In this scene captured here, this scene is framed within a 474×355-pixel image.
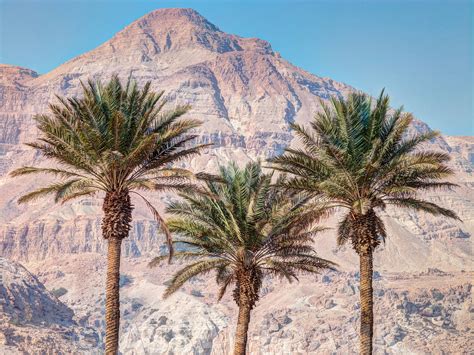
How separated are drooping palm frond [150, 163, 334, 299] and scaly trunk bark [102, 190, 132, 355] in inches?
103

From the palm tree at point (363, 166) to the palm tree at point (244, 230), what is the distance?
4.69 feet

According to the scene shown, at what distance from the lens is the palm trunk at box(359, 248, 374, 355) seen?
25.2 metres

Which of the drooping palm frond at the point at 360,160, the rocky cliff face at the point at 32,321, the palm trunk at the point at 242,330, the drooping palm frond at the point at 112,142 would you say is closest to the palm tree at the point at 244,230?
the palm trunk at the point at 242,330

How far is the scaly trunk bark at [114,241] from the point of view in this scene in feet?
79.1

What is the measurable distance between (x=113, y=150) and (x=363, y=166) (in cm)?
827

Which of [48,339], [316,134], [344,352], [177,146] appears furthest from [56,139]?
[344,352]

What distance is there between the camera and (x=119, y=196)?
982 inches

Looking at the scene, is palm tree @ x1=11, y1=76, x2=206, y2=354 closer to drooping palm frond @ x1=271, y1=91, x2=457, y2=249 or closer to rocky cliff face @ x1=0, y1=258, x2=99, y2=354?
drooping palm frond @ x1=271, y1=91, x2=457, y2=249

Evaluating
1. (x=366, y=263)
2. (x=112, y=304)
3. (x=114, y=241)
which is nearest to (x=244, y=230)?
(x=366, y=263)

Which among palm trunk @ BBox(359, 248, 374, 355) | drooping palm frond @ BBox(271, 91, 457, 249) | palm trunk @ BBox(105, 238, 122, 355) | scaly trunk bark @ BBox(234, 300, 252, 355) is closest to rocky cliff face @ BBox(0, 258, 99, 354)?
scaly trunk bark @ BBox(234, 300, 252, 355)

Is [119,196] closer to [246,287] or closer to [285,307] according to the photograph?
[246,287]

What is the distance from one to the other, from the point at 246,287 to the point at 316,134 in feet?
21.1

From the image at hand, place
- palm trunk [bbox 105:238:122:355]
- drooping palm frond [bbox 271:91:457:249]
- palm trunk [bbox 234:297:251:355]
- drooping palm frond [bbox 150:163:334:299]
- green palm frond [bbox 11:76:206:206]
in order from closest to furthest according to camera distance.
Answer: green palm frond [bbox 11:76:206:206] → palm trunk [bbox 105:238:122:355] → drooping palm frond [bbox 271:91:457:249] → drooping palm frond [bbox 150:163:334:299] → palm trunk [bbox 234:297:251:355]

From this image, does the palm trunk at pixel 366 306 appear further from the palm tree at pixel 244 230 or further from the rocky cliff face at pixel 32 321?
the rocky cliff face at pixel 32 321
